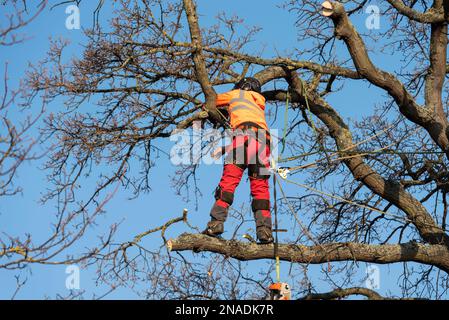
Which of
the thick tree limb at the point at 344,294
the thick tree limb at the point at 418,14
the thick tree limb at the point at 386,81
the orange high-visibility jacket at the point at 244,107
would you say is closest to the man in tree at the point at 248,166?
the orange high-visibility jacket at the point at 244,107

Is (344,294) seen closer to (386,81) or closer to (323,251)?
(323,251)

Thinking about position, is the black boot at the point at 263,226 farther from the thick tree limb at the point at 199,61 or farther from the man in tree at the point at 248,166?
the thick tree limb at the point at 199,61

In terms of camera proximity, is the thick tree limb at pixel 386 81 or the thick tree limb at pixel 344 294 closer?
the thick tree limb at pixel 344 294

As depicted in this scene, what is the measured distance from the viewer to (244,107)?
432 inches

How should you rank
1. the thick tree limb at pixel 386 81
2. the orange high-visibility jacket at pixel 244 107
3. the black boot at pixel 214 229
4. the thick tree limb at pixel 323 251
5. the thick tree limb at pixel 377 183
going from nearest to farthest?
the thick tree limb at pixel 323 251 → the black boot at pixel 214 229 → the orange high-visibility jacket at pixel 244 107 → the thick tree limb at pixel 386 81 → the thick tree limb at pixel 377 183

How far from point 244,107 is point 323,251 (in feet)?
6.07

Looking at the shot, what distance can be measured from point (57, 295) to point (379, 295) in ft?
11.9

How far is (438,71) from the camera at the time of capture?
515 inches

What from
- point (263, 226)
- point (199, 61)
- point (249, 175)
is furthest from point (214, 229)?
point (199, 61)

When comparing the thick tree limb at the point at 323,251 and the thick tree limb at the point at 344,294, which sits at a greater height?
the thick tree limb at the point at 323,251

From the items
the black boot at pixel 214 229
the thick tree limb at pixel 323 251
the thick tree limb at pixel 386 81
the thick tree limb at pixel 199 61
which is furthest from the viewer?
the thick tree limb at pixel 386 81

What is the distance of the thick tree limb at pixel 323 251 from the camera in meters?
10.3

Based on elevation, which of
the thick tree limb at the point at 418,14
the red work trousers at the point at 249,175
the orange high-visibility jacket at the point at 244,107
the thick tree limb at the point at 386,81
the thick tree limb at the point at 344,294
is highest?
the thick tree limb at the point at 418,14
